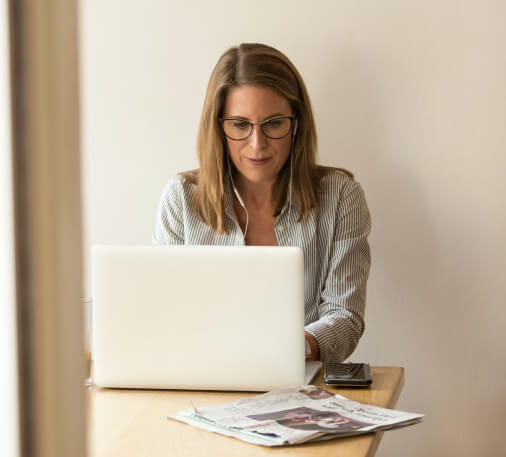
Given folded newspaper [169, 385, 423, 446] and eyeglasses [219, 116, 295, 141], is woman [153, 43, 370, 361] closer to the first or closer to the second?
eyeglasses [219, 116, 295, 141]

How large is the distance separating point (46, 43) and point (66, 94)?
1 centimetres

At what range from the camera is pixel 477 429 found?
6.76 ft

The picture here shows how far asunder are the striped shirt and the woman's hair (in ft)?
0.08

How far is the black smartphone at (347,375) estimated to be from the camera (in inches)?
49.4

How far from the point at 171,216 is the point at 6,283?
5.69ft

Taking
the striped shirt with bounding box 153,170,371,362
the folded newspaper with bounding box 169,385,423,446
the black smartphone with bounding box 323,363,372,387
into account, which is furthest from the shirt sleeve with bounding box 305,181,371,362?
the folded newspaper with bounding box 169,385,423,446

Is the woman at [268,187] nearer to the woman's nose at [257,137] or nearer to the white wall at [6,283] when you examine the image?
the woman's nose at [257,137]

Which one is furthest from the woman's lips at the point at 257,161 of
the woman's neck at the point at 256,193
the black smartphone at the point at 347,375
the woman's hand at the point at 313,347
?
the black smartphone at the point at 347,375

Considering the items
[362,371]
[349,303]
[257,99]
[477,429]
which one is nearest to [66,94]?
[362,371]

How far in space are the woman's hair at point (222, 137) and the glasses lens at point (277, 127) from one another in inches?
2.2

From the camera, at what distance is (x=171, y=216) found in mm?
1886

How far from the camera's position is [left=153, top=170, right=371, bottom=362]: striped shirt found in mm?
1715

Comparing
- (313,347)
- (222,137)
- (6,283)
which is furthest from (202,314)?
(6,283)

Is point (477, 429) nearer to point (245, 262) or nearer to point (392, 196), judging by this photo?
point (392, 196)
